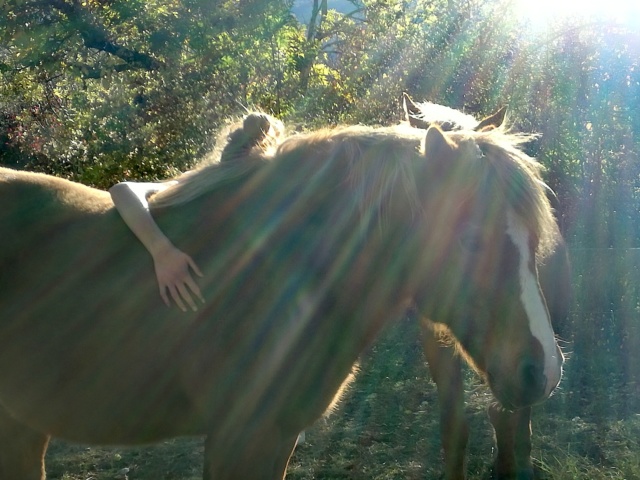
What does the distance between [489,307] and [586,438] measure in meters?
2.80

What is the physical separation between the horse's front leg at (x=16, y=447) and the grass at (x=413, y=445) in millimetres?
1229

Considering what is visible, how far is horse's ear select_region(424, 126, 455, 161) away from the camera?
202cm

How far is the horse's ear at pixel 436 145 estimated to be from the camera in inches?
79.4

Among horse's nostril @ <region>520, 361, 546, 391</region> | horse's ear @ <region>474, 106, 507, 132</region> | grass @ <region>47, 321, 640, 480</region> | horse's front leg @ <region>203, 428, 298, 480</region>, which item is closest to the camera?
horse's nostril @ <region>520, 361, 546, 391</region>

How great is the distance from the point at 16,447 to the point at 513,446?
2756 mm

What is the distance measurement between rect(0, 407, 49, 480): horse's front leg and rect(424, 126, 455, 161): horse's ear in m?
2.20

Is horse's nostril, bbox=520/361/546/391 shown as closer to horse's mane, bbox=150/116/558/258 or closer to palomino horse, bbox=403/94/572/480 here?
horse's mane, bbox=150/116/558/258

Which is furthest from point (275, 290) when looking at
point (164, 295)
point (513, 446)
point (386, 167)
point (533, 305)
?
point (513, 446)

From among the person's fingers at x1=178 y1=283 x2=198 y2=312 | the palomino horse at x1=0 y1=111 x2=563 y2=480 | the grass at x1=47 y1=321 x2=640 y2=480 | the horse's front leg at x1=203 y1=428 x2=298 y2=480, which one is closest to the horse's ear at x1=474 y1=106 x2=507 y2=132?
the palomino horse at x1=0 y1=111 x2=563 y2=480

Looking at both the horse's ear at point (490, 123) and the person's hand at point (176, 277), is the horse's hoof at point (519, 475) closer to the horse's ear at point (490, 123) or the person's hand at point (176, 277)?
the horse's ear at point (490, 123)

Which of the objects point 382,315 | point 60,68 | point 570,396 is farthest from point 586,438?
point 60,68

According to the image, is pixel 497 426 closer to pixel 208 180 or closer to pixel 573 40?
pixel 208 180

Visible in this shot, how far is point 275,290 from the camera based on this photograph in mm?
2229

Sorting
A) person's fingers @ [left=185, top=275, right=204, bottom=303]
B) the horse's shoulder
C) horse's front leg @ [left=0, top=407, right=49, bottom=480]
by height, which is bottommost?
horse's front leg @ [left=0, top=407, right=49, bottom=480]
